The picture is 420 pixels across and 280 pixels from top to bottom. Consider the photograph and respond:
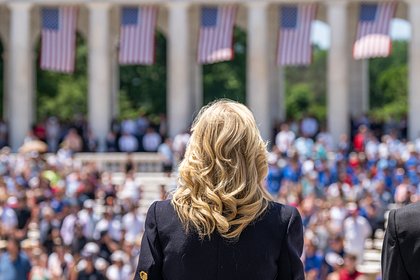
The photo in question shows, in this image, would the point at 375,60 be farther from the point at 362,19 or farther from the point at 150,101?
the point at 362,19

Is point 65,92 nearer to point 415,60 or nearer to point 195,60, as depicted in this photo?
point 195,60

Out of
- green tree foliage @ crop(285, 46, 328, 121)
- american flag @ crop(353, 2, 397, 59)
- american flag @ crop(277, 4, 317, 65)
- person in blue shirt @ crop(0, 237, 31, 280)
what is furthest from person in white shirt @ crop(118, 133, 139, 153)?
green tree foliage @ crop(285, 46, 328, 121)

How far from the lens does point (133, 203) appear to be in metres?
43.1

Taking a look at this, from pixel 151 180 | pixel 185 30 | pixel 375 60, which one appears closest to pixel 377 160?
pixel 151 180

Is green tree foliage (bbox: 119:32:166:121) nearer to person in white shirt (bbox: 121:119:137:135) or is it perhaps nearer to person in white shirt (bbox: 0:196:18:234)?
person in white shirt (bbox: 121:119:137:135)

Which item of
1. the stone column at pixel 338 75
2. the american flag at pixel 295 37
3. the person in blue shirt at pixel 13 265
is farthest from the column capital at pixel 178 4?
the person in blue shirt at pixel 13 265

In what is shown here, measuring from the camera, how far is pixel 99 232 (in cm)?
3972

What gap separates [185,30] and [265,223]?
215 feet

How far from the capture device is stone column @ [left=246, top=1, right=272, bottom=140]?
71.8 m

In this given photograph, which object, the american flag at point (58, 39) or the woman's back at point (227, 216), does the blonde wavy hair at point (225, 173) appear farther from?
the american flag at point (58, 39)

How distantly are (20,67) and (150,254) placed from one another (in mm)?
66496

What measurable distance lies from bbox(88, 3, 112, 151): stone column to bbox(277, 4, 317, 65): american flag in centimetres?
1073

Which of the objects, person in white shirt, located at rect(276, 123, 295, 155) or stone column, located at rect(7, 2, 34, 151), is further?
stone column, located at rect(7, 2, 34, 151)

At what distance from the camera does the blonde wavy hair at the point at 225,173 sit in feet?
24.8
